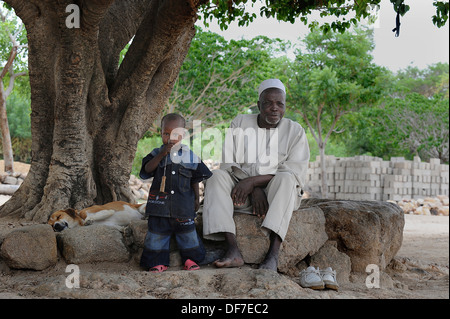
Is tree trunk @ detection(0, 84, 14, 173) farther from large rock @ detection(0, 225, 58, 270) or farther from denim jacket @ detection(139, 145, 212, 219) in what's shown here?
denim jacket @ detection(139, 145, 212, 219)

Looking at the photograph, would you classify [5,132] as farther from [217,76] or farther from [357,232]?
[357,232]

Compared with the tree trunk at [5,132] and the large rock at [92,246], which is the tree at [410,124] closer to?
the tree trunk at [5,132]

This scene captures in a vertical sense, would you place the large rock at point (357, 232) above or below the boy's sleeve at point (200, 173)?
below

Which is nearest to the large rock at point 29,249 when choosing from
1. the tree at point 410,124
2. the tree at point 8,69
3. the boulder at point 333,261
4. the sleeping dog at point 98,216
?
the sleeping dog at point 98,216

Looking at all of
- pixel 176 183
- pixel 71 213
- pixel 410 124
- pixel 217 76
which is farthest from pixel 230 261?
pixel 410 124

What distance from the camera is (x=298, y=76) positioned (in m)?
22.4

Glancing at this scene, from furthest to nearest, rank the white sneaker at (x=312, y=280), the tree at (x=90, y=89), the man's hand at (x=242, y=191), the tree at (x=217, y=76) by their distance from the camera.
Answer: the tree at (x=217, y=76)
the tree at (x=90, y=89)
the man's hand at (x=242, y=191)
the white sneaker at (x=312, y=280)

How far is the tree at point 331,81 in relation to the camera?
20.5m

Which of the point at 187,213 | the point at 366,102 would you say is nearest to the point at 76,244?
the point at 187,213

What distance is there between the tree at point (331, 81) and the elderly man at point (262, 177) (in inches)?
638

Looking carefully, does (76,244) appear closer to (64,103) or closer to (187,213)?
(187,213)

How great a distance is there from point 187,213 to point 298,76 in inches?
756

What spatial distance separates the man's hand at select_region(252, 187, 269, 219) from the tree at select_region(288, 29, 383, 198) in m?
16.7
